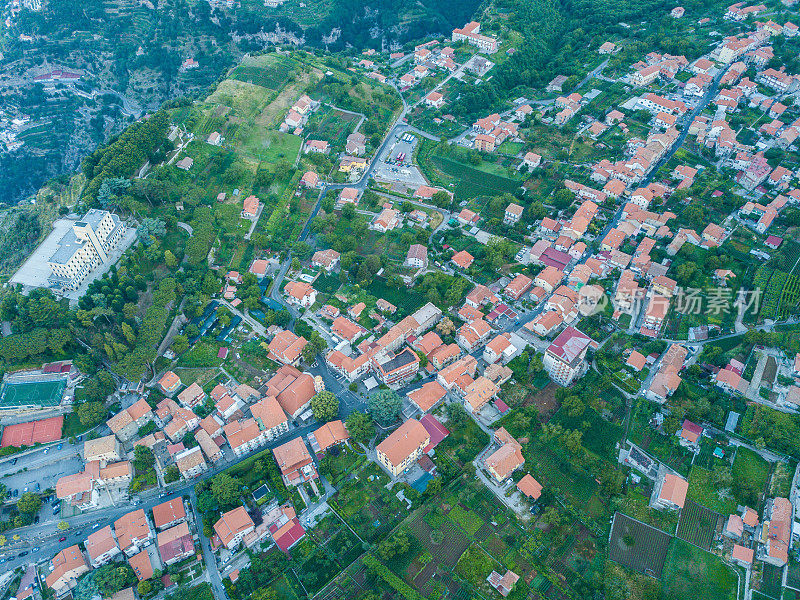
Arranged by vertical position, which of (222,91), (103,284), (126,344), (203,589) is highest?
(222,91)

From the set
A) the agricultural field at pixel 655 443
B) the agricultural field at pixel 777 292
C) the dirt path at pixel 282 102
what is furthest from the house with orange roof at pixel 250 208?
the agricultural field at pixel 777 292

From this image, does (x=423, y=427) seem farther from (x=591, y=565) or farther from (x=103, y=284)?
(x=103, y=284)

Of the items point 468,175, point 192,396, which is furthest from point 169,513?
point 468,175

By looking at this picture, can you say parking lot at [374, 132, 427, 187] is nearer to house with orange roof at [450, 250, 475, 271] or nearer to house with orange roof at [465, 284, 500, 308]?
house with orange roof at [450, 250, 475, 271]

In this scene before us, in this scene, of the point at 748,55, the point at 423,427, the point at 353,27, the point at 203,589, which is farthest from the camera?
the point at 353,27

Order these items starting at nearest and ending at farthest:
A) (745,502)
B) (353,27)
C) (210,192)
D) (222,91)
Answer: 1. (745,502)
2. (210,192)
3. (222,91)
4. (353,27)

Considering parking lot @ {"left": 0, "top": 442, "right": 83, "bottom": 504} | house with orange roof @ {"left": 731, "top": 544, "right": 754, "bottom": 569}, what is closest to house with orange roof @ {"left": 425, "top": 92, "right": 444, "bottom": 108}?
parking lot @ {"left": 0, "top": 442, "right": 83, "bottom": 504}

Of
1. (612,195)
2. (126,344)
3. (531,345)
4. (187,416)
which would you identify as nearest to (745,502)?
(531,345)

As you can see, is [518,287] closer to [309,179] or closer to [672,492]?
[672,492]
